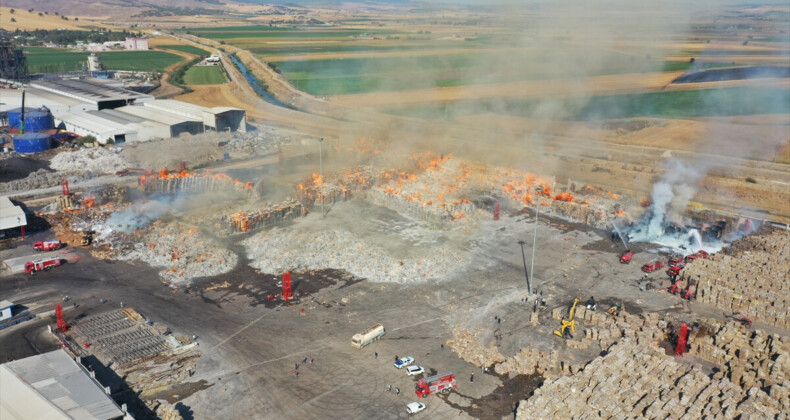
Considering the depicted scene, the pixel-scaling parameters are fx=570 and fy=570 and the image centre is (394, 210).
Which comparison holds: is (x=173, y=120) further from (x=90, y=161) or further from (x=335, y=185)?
(x=335, y=185)

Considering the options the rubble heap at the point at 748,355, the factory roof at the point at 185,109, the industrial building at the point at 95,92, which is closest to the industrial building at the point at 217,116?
the factory roof at the point at 185,109

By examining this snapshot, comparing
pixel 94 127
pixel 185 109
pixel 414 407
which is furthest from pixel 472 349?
pixel 185 109

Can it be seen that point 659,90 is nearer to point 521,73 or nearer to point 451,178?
point 521,73

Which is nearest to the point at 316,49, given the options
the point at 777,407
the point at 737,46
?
the point at 737,46

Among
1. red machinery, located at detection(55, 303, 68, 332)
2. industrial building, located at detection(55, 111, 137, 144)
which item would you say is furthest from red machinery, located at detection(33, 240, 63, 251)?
industrial building, located at detection(55, 111, 137, 144)

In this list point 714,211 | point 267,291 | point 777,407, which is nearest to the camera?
point 777,407

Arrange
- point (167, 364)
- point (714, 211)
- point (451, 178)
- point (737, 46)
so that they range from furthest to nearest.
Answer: point (737, 46), point (451, 178), point (714, 211), point (167, 364)

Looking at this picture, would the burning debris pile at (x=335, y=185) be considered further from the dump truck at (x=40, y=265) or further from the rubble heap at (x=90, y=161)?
the rubble heap at (x=90, y=161)
